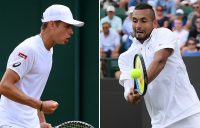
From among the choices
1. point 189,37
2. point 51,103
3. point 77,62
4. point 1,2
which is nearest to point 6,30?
point 1,2

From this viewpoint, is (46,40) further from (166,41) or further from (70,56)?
(70,56)

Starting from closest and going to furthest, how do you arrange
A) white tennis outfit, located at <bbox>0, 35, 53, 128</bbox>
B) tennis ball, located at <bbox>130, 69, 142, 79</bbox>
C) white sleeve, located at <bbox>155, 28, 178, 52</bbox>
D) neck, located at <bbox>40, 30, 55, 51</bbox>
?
tennis ball, located at <bbox>130, 69, 142, 79</bbox> < white tennis outfit, located at <bbox>0, 35, 53, 128</bbox> < white sleeve, located at <bbox>155, 28, 178, 52</bbox> < neck, located at <bbox>40, 30, 55, 51</bbox>

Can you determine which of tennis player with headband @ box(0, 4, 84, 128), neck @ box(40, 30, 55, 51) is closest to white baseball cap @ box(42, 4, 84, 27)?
tennis player with headband @ box(0, 4, 84, 128)

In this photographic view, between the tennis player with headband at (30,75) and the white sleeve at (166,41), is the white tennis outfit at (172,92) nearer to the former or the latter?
the white sleeve at (166,41)

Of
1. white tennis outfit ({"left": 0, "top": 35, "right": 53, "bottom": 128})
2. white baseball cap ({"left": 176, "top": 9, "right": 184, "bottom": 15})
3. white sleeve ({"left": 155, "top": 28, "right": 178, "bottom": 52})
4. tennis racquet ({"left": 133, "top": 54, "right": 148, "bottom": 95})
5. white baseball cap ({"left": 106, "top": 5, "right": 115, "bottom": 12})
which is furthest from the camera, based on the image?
white baseball cap ({"left": 106, "top": 5, "right": 115, "bottom": 12})

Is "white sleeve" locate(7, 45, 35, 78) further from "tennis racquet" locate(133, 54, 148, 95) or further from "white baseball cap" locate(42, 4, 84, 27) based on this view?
"tennis racquet" locate(133, 54, 148, 95)

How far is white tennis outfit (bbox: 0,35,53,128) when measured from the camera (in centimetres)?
460

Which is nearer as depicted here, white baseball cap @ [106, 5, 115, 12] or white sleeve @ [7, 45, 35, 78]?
white sleeve @ [7, 45, 35, 78]

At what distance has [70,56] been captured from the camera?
7168 millimetres

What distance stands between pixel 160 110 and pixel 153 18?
79cm

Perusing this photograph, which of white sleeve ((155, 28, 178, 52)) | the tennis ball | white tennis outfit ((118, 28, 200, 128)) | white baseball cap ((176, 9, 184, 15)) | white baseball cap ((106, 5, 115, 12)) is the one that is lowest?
white baseball cap ((106, 5, 115, 12))

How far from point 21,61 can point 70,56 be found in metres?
2.63

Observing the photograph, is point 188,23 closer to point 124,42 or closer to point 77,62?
point 124,42

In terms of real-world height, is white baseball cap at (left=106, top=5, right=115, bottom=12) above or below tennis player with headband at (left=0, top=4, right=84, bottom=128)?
below
